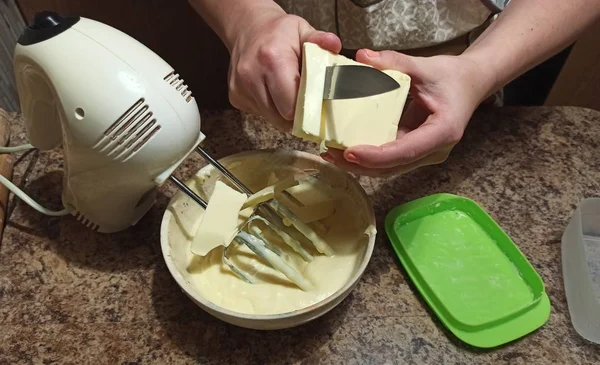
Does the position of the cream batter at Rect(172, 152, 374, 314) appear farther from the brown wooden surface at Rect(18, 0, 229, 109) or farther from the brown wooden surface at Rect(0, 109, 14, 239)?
the brown wooden surface at Rect(18, 0, 229, 109)

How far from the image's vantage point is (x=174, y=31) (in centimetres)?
100

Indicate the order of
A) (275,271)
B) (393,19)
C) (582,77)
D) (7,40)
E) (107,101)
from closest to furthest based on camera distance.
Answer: (107,101)
(275,271)
(393,19)
(7,40)
(582,77)

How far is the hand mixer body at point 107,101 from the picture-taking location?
20.0 inches

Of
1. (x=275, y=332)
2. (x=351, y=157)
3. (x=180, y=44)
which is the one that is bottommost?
(x=275, y=332)

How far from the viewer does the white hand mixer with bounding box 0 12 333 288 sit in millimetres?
509

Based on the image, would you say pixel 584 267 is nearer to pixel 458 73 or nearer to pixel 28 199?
pixel 458 73

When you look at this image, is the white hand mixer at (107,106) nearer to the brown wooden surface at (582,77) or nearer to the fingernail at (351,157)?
the fingernail at (351,157)

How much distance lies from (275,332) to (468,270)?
9.4 inches

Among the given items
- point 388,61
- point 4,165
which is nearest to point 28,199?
point 4,165

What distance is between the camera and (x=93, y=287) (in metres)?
0.63

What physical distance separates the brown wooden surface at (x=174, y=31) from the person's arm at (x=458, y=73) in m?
0.53

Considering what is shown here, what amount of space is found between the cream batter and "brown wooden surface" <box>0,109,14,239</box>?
10.0 inches

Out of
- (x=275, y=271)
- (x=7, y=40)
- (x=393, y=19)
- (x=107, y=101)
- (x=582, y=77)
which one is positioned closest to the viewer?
(x=107, y=101)

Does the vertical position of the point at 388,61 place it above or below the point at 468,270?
above
